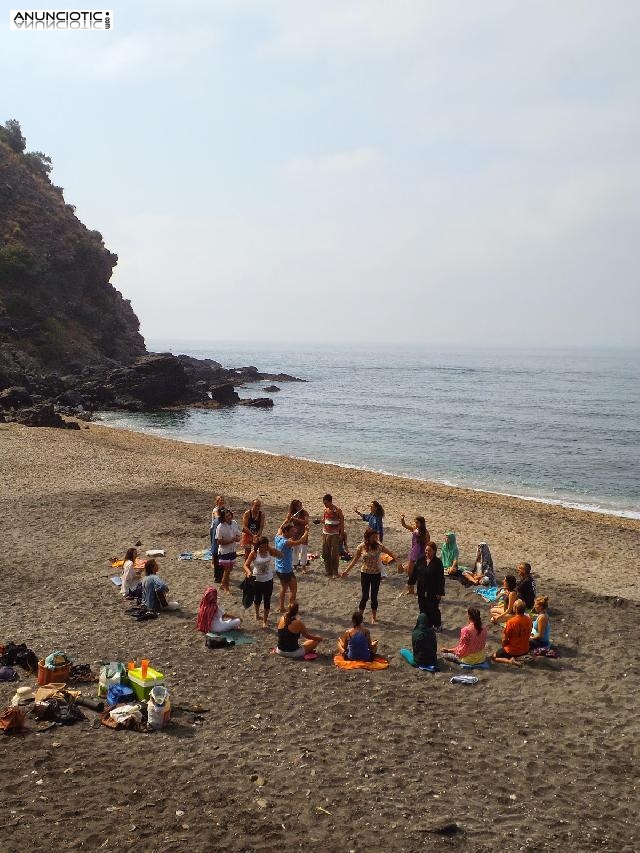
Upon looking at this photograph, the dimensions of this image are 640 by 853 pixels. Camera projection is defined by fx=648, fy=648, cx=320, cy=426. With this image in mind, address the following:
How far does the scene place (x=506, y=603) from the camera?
1300 centimetres

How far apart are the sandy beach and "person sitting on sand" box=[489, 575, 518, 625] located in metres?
0.31

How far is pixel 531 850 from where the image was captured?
6367 millimetres

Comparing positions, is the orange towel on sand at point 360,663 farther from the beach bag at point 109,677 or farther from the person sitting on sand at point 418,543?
the person sitting on sand at point 418,543

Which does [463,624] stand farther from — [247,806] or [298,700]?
[247,806]

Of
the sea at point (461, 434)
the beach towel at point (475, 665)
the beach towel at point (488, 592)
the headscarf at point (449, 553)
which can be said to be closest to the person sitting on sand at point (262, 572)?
the beach towel at point (475, 665)

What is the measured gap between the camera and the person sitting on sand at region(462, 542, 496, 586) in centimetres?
1454

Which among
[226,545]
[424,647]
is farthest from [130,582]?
[424,647]

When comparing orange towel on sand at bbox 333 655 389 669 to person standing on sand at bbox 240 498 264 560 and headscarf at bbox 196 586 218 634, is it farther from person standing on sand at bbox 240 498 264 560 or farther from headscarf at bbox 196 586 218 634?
person standing on sand at bbox 240 498 264 560

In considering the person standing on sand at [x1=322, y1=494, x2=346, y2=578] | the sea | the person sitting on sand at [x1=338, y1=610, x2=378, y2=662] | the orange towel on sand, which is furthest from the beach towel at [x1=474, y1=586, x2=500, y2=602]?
the sea

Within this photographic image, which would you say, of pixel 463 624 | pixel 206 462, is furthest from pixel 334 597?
pixel 206 462

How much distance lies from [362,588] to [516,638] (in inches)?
119

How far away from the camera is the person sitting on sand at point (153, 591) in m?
12.2

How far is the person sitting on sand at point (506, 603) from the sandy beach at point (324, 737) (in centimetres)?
31

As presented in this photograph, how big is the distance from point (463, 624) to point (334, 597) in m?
2.71
